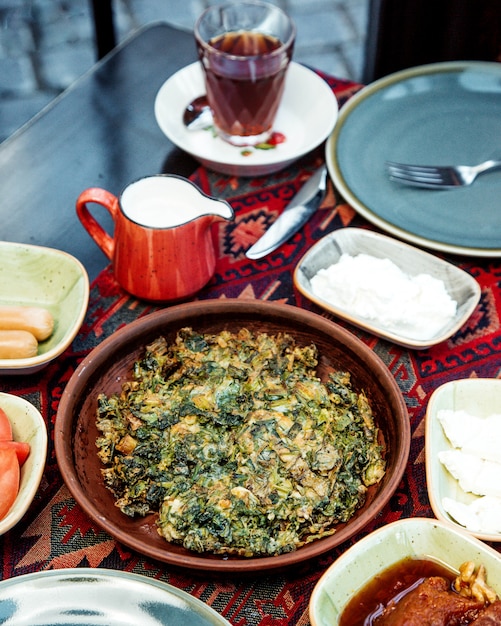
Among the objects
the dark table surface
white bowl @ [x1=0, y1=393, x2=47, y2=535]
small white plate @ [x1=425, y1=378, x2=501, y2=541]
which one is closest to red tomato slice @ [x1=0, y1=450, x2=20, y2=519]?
white bowl @ [x1=0, y1=393, x2=47, y2=535]

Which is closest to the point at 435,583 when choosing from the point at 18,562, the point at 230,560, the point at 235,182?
the point at 230,560

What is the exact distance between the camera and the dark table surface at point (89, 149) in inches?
84.1

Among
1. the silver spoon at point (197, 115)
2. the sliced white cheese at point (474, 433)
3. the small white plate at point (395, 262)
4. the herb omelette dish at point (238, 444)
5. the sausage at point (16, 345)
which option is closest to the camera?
the herb omelette dish at point (238, 444)

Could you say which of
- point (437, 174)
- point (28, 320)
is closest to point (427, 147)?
point (437, 174)

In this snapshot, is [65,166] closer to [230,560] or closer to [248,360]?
[248,360]

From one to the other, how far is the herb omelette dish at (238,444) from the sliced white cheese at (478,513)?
0.16 meters

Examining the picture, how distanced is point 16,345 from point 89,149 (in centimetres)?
89

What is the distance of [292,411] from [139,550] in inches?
17.5

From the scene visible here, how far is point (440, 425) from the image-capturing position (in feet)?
5.23

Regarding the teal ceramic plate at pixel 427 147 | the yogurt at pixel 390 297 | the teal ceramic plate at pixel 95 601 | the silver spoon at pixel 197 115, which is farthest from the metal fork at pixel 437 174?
the teal ceramic plate at pixel 95 601

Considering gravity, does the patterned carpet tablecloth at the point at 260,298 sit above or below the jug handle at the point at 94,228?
below

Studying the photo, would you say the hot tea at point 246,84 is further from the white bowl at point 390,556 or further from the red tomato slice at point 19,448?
the white bowl at point 390,556

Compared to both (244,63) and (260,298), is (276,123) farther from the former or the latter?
(260,298)

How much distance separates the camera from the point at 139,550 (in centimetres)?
134
